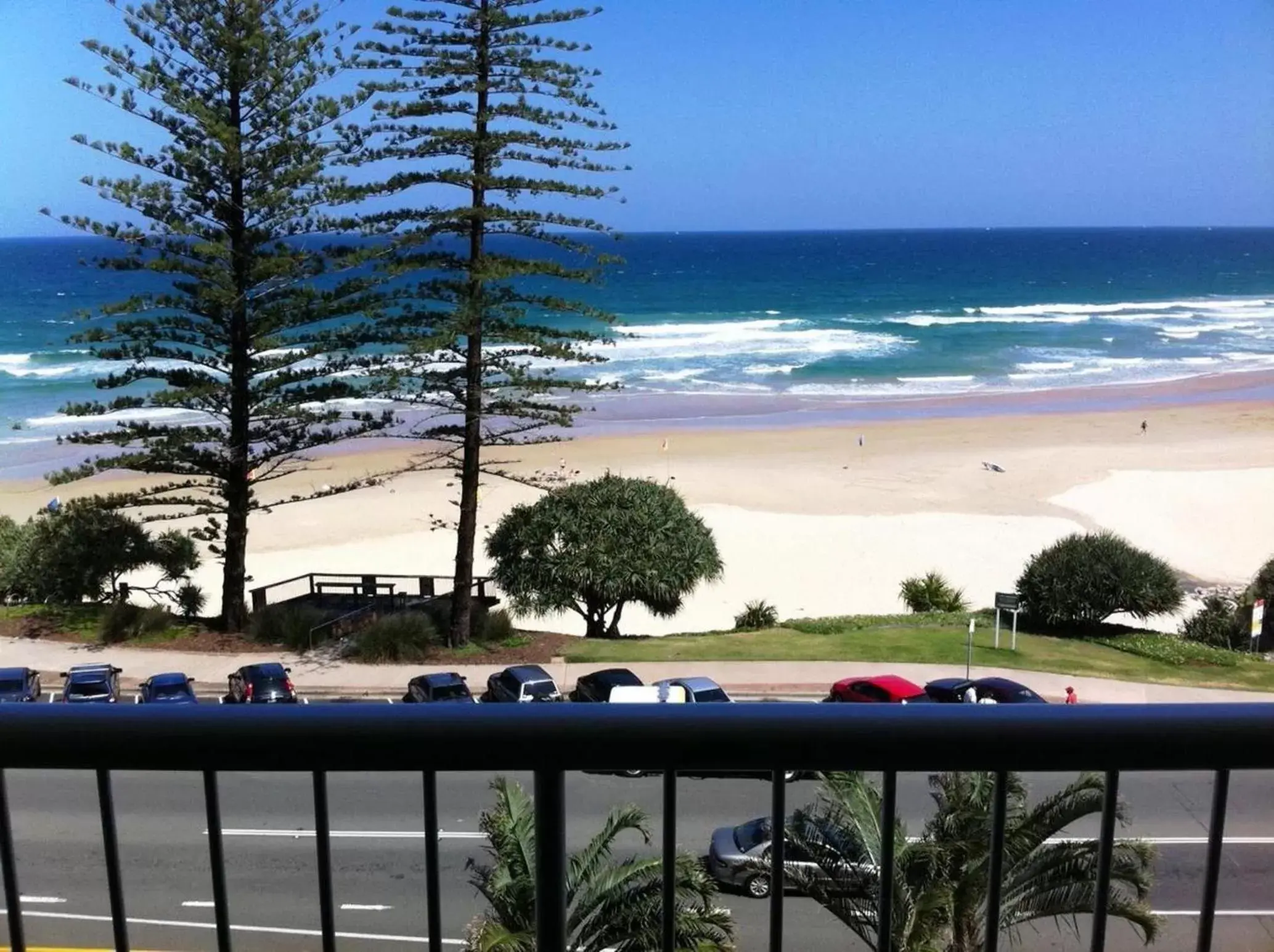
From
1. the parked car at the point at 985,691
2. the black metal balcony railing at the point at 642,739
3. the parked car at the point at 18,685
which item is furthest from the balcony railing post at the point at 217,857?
the parked car at the point at 18,685

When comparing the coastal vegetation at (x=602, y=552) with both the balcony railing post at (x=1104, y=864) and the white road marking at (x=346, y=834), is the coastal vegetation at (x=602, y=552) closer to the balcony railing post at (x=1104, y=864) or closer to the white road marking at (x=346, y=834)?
the white road marking at (x=346, y=834)

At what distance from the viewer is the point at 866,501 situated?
32.6 metres

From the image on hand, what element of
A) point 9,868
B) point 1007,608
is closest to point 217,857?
point 9,868

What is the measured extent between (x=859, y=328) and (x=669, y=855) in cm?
7568

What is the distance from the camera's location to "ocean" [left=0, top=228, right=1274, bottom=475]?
174 ft

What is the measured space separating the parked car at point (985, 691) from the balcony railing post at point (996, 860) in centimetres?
1248

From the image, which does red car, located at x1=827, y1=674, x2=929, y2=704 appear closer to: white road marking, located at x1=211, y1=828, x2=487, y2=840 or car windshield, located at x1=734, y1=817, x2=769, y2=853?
car windshield, located at x1=734, y1=817, x2=769, y2=853

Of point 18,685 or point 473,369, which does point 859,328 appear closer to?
point 473,369

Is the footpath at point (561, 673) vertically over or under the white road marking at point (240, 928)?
under

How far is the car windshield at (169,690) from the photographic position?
611 inches

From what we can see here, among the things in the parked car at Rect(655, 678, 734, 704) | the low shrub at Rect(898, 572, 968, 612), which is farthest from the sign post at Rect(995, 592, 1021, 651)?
the parked car at Rect(655, 678, 734, 704)

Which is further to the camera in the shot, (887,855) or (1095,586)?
(1095,586)

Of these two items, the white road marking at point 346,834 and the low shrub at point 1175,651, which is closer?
the white road marking at point 346,834

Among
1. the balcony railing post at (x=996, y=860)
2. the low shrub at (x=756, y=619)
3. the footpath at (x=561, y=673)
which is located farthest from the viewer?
the low shrub at (x=756, y=619)
